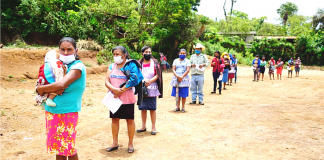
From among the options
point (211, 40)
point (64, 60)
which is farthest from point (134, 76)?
point (211, 40)

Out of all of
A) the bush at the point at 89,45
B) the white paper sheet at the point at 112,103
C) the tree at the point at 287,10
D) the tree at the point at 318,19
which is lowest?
the white paper sheet at the point at 112,103

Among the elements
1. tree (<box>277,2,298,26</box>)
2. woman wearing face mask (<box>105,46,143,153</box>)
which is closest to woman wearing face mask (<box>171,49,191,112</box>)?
woman wearing face mask (<box>105,46,143,153</box>)

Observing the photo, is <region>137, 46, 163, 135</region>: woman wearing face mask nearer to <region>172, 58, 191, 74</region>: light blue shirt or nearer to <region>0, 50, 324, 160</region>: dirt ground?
<region>0, 50, 324, 160</region>: dirt ground

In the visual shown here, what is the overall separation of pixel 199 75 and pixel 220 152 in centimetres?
424

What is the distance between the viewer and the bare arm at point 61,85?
2.79 m

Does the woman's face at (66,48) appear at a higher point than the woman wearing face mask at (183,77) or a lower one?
higher

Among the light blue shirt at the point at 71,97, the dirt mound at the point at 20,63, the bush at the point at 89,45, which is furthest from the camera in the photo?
the bush at the point at 89,45

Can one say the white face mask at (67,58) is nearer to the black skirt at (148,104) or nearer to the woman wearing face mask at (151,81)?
the woman wearing face mask at (151,81)

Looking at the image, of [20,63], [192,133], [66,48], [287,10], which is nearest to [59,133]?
[66,48]

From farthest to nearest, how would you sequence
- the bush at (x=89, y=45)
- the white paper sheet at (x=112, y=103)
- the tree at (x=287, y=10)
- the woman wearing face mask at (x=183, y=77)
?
the tree at (x=287, y=10), the bush at (x=89, y=45), the woman wearing face mask at (x=183, y=77), the white paper sheet at (x=112, y=103)

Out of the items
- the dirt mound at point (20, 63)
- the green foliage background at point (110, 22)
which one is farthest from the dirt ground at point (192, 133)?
the green foliage background at point (110, 22)

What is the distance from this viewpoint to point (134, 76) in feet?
13.1

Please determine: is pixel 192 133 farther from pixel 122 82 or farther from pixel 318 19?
pixel 318 19

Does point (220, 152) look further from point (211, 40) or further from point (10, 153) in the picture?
point (211, 40)
